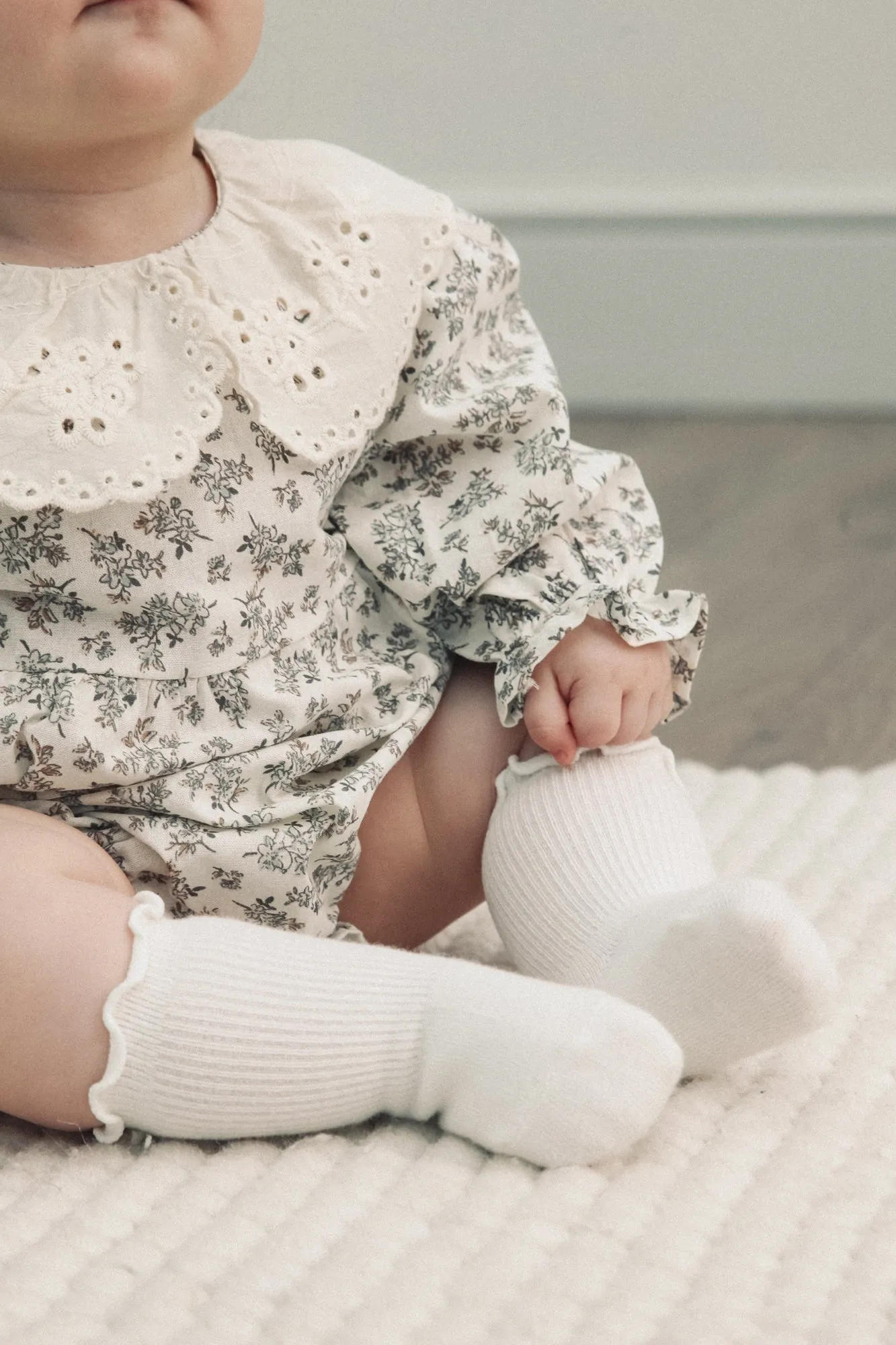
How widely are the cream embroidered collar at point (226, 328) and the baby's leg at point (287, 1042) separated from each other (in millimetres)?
171

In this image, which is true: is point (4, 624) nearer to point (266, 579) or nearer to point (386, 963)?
point (266, 579)

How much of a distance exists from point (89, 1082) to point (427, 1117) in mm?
113

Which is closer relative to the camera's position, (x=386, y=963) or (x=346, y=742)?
(x=386, y=963)

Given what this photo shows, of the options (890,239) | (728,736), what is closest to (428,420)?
(728,736)

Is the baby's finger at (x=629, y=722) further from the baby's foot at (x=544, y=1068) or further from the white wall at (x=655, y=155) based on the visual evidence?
the white wall at (x=655, y=155)

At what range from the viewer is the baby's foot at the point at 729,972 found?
1.74ft

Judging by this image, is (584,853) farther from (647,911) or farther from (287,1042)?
(287,1042)

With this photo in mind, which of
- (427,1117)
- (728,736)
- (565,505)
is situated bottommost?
(728,736)

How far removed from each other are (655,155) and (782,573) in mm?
548

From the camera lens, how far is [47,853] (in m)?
0.57

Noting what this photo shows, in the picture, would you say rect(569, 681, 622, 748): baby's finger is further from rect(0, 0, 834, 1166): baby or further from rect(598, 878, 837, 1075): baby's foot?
rect(598, 878, 837, 1075): baby's foot

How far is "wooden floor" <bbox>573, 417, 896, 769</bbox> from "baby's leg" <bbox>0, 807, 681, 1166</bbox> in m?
0.52

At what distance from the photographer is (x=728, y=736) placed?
105 centimetres

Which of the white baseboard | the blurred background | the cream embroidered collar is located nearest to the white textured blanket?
the cream embroidered collar
